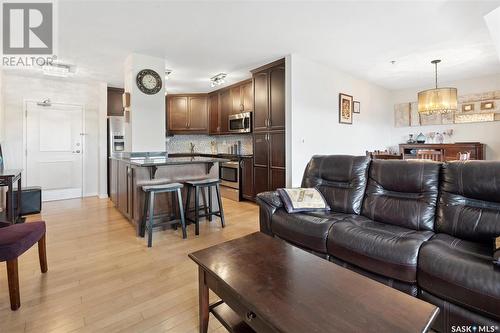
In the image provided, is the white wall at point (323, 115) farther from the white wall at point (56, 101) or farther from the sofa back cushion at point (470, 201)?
the white wall at point (56, 101)

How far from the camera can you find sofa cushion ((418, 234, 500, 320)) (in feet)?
4.15

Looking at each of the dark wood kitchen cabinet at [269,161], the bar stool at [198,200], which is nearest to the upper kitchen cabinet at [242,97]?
the dark wood kitchen cabinet at [269,161]

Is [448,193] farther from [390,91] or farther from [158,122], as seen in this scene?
[390,91]

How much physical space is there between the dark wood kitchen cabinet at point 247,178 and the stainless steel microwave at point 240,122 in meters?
0.61

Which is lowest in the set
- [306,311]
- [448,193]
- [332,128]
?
[306,311]

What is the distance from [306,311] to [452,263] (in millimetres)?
970

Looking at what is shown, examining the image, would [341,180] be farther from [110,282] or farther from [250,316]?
[110,282]

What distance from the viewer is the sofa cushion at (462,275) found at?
1264 mm

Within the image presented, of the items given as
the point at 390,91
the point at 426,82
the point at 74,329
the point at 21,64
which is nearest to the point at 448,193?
the point at 74,329

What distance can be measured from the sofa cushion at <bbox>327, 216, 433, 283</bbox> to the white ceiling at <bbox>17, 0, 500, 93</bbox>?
2.18 metres

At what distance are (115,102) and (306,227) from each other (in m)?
5.31

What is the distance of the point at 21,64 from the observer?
426cm

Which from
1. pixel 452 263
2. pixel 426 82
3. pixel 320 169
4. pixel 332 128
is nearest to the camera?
pixel 452 263

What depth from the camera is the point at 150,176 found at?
332 cm
